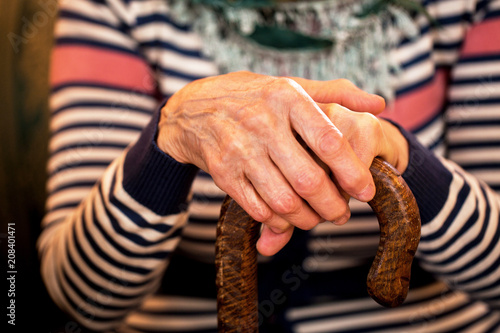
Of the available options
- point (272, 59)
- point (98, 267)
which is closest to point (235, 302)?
point (98, 267)

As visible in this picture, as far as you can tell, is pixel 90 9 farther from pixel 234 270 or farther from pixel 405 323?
pixel 405 323

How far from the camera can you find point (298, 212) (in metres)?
0.44

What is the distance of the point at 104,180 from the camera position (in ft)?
2.04

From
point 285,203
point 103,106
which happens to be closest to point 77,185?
point 103,106

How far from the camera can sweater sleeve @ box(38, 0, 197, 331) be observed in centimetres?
57

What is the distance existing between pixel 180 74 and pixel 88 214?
0.30 m

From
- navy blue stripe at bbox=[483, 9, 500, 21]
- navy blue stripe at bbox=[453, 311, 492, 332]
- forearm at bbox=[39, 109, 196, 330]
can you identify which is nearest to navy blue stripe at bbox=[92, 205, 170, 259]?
forearm at bbox=[39, 109, 196, 330]

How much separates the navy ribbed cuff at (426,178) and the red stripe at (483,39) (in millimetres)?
338

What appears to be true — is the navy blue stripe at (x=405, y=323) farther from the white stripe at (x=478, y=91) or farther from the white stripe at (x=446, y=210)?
the white stripe at (x=478, y=91)

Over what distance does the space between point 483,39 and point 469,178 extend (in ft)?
0.99

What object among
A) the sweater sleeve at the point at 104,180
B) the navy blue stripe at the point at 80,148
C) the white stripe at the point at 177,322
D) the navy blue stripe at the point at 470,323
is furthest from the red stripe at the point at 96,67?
the navy blue stripe at the point at 470,323

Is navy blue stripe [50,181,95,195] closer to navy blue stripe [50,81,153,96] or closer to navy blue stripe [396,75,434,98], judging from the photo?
navy blue stripe [50,81,153,96]

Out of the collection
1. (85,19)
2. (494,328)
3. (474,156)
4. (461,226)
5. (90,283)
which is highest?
(85,19)

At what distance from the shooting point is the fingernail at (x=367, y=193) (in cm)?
42
